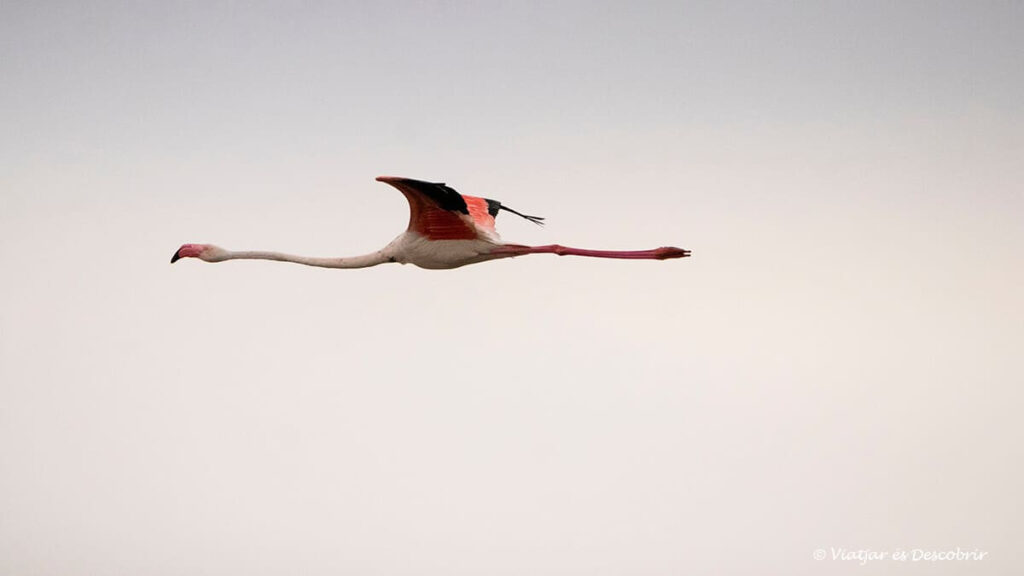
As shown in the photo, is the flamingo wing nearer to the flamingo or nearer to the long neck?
the flamingo

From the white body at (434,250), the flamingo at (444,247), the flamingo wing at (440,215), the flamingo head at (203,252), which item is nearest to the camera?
the flamingo wing at (440,215)

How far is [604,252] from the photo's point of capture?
4.39m

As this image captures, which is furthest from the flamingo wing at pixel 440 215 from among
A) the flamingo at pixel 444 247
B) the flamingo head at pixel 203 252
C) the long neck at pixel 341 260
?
the flamingo head at pixel 203 252

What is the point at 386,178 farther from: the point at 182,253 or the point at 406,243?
the point at 182,253

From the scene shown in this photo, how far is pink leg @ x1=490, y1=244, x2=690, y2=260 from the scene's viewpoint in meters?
4.32

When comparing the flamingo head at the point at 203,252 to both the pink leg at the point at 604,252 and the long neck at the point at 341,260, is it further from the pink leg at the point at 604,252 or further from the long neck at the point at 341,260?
the pink leg at the point at 604,252

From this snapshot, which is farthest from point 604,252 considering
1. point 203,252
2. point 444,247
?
point 203,252

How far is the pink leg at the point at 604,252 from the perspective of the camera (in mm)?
4316

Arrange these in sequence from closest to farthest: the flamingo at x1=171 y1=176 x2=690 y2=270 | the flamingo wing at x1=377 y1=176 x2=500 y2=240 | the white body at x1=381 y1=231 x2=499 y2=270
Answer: the flamingo wing at x1=377 y1=176 x2=500 y2=240 < the flamingo at x1=171 y1=176 x2=690 y2=270 < the white body at x1=381 y1=231 x2=499 y2=270

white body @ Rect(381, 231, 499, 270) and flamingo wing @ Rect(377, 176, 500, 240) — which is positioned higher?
flamingo wing @ Rect(377, 176, 500, 240)

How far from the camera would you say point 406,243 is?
14.8 ft

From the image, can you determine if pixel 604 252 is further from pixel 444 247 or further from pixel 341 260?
pixel 341 260

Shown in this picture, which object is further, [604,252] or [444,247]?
[444,247]

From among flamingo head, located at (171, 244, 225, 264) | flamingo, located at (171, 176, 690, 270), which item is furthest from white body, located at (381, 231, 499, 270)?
flamingo head, located at (171, 244, 225, 264)
